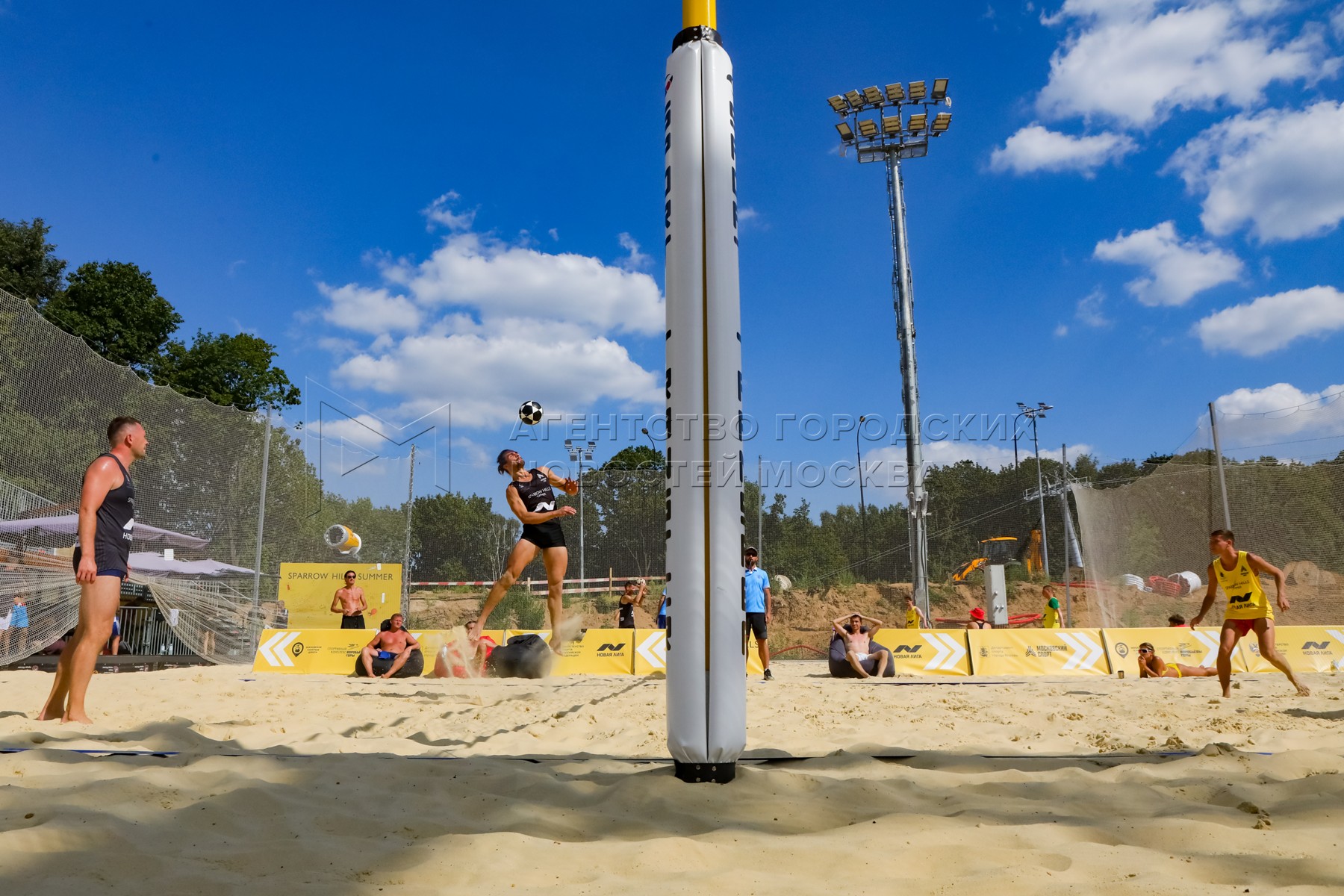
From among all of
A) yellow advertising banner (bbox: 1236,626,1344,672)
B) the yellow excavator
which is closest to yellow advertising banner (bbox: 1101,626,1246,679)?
yellow advertising banner (bbox: 1236,626,1344,672)

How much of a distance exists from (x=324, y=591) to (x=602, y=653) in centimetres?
593

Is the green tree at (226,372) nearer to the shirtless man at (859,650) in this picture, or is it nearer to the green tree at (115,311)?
the green tree at (115,311)

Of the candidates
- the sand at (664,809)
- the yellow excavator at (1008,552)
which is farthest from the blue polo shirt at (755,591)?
the yellow excavator at (1008,552)

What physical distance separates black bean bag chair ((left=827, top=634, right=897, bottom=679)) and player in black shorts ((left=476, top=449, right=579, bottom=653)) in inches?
198

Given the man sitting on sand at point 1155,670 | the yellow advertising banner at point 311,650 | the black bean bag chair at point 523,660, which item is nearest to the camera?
the black bean bag chair at point 523,660

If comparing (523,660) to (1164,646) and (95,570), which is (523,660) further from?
(1164,646)

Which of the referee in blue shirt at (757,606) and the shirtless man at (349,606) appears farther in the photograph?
the shirtless man at (349,606)

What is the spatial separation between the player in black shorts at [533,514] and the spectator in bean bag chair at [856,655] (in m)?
4.86

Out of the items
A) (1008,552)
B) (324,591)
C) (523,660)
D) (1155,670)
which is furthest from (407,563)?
(1008,552)

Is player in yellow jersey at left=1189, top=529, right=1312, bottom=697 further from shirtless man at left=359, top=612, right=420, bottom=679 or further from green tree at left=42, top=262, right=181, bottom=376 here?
green tree at left=42, top=262, right=181, bottom=376

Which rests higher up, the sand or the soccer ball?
the soccer ball

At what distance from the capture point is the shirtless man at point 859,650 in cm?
1022

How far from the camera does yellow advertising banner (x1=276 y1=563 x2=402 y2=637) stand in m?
14.3

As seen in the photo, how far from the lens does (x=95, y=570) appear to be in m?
4.50
